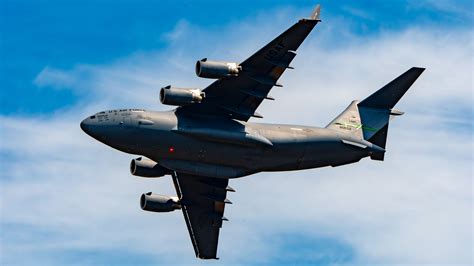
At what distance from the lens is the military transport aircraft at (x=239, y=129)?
63469 mm

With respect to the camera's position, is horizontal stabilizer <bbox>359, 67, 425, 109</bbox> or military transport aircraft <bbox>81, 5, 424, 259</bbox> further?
horizontal stabilizer <bbox>359, 67, 425, 109</bbox>

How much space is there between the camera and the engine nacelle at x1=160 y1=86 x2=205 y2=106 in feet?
208

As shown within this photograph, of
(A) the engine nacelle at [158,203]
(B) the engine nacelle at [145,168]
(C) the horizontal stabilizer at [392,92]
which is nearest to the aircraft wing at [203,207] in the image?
(A) the engine nacelle at [158,203]

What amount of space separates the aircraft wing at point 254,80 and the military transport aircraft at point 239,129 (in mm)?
49

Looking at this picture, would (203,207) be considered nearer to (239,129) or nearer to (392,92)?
(239,129)

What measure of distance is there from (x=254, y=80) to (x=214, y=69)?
2.51 m

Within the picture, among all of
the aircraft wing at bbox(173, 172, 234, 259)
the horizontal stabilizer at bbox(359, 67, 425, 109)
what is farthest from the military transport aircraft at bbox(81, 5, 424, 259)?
the aircraft wing at bbox(173, 172, 234, 259)

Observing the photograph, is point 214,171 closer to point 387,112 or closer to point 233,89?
point 233,89

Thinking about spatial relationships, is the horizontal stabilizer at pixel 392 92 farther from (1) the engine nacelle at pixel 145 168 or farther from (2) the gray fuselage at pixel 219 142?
(1) the engine nacelle at pixel 145 168

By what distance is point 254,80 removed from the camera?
64.1 m

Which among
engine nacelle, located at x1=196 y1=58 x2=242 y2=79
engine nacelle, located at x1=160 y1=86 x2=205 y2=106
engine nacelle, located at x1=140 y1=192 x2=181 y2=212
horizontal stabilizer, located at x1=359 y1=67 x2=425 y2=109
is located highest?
horizontal stabilizer, located at x1=359 y1=67 x2=425 y2=109

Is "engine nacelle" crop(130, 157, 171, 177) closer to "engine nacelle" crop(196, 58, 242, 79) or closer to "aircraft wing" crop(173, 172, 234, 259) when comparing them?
"aircraft wing" crop(173, 172, 234, 259)

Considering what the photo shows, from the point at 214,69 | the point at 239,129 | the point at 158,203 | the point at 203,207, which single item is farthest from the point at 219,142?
the point at 203,207

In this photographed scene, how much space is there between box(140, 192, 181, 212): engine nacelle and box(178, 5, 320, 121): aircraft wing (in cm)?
789
